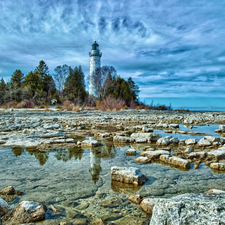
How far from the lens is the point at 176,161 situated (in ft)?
7.48

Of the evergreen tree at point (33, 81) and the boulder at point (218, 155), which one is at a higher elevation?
the evergreen tree at point (33, 81)

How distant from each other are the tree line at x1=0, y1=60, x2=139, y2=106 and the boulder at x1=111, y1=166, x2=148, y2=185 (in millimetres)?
25348

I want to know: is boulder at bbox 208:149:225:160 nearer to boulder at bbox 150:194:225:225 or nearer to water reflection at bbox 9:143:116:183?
water reflection at bbox 9:143:116:183

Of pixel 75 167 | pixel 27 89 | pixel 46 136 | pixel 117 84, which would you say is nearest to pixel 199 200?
pixel 75 167

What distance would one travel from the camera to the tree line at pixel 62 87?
28219 mm

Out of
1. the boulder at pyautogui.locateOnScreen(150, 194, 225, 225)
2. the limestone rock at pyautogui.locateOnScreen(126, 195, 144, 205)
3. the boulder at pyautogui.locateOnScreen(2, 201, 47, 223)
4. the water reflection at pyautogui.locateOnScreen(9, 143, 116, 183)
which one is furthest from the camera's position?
the water reflection at pyautogui.locateOnScreen(9, 143, 116, 183)

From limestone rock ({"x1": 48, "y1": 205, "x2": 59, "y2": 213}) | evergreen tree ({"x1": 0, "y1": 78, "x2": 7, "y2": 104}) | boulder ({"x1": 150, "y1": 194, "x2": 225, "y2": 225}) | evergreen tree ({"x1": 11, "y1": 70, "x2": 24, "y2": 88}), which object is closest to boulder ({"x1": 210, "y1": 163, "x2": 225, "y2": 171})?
boulder ({"x1": 150, "y1": 194, "x2": 225, "y2": 225})

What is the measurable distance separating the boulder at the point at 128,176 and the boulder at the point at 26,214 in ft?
2.54

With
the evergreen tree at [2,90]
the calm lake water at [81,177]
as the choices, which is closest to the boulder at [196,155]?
the calm lake water at [81,177]

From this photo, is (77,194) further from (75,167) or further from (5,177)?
(5,177)

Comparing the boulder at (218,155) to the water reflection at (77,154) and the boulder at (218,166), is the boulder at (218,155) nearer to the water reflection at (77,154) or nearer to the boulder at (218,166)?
the boulder at (218,166)

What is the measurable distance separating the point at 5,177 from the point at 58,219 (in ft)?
3.29

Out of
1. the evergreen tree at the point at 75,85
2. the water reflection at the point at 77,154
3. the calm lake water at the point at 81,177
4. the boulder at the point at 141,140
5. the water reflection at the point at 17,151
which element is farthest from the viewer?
the evergreen tree at the point at 75,85

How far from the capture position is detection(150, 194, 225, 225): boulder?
745 millimetres
